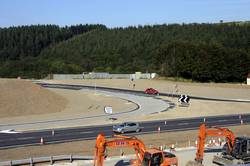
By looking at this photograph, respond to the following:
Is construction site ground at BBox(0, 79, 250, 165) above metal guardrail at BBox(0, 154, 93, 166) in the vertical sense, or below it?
below

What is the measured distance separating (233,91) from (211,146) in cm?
7051

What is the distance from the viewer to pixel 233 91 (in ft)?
352

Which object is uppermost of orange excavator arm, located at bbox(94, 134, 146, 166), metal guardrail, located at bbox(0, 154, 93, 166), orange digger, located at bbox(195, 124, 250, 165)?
orange excavator arm, located at bbox(94, 134, 146, 166)

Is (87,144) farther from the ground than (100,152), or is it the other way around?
(100,152)

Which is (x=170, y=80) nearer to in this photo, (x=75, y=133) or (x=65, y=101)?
(x=65, y=101)

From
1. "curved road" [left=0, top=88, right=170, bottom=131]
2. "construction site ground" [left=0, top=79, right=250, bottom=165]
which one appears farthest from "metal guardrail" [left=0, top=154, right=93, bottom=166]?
"curved road" [left=0, top=88, right=170, bottom=131]

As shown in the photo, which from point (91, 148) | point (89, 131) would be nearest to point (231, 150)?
point (91, 148)

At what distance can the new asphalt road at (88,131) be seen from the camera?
43000mm

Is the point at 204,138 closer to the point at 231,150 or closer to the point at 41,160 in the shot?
the point at 231,150

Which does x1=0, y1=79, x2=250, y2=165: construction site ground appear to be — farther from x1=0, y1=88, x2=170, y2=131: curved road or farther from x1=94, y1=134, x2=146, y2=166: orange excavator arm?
x1=94, y1=134, x2=146, y2=166: orange excavator arm

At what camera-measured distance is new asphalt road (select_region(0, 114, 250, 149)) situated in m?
43.0

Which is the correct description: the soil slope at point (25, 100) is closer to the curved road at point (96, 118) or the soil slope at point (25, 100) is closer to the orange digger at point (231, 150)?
the curved road at point (96, 118)

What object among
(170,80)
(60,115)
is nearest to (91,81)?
(170,80)

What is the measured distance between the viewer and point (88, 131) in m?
48.9
